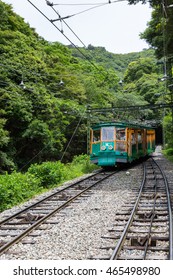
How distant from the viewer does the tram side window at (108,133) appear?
67.2 feet

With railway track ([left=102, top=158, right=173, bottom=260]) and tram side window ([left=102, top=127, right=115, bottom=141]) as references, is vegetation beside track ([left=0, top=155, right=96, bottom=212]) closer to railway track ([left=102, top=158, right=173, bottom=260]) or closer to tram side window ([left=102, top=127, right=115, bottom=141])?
tram side window ([left=102, top=127, right=115, bottom=141])

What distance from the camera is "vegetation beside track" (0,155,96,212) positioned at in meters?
11.5

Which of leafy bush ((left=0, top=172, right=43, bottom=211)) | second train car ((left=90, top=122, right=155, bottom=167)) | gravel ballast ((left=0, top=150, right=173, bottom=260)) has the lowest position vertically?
gravel ballast ((left=0, top=150, right=173, bottom=260))

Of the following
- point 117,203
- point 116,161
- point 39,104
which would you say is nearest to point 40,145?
point 39,104

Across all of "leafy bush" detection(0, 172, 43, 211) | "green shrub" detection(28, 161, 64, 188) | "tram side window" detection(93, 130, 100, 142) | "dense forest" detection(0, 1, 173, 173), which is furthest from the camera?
"dense forest" detection(0, 1, 173, 173)

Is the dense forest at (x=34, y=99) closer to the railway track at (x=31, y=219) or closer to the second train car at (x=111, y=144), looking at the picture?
the second train car at (x=111, y=144)

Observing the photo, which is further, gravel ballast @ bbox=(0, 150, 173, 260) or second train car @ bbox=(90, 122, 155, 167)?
second train car @ bbox=(90, 122, 155, 167)

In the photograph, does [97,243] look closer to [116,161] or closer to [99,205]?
[99,205]

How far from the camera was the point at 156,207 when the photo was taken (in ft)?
33.4

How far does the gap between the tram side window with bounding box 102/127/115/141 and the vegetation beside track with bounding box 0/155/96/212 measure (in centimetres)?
262

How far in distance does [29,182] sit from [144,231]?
24.2 feet

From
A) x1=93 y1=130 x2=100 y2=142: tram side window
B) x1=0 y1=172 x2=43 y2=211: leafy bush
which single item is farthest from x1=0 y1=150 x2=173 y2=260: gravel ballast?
x1=93 y1=130 x2=100 y2=142: tram side window

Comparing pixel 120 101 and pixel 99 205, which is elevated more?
pixel 120 101

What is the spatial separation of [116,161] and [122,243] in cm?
1350
